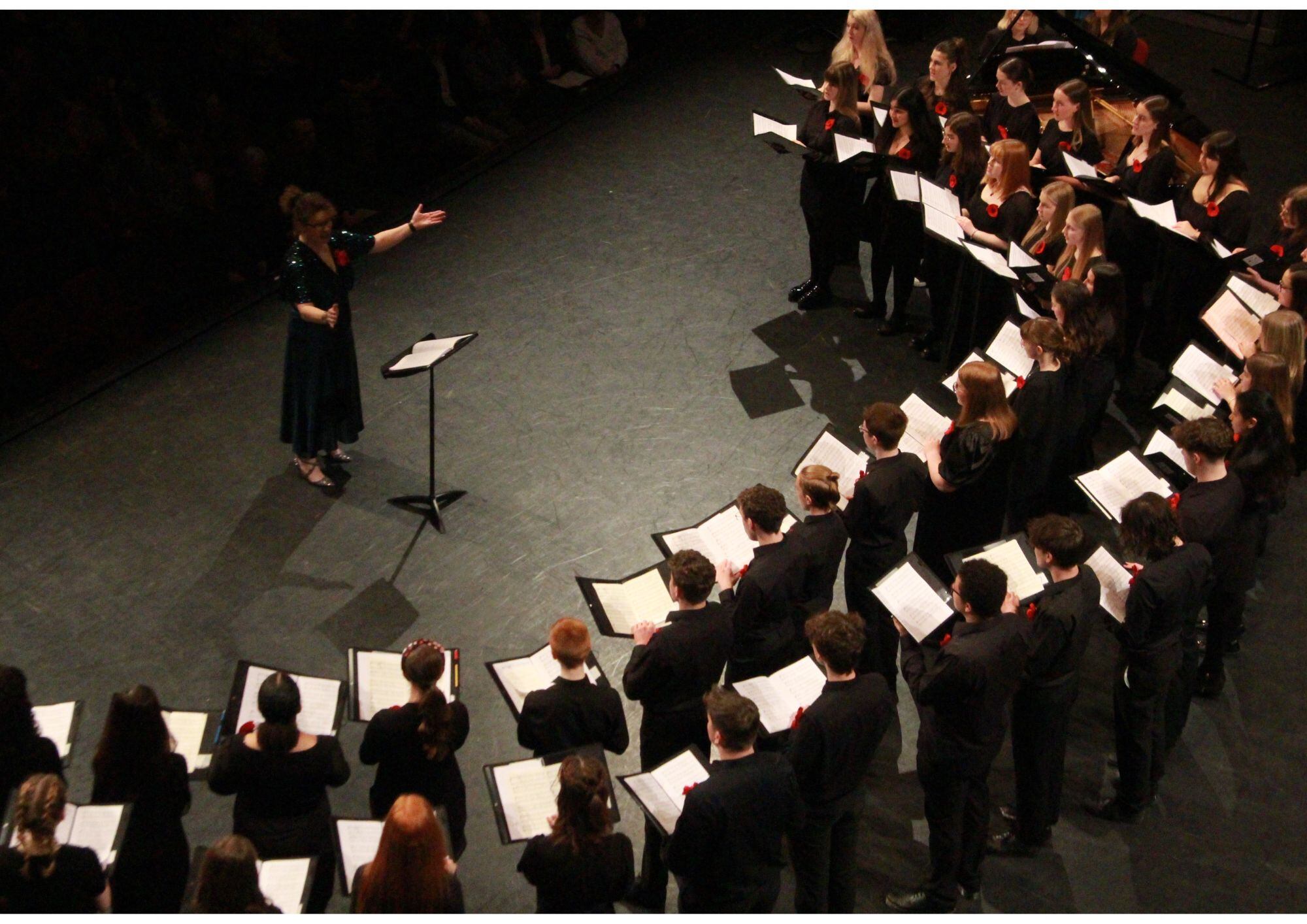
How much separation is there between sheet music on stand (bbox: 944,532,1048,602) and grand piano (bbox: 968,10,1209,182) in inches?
170

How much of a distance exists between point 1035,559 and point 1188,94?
7611mm

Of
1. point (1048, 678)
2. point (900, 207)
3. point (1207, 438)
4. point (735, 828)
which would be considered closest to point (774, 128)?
point (900, 207)

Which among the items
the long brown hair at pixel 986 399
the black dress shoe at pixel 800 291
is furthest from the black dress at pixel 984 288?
the long brown hair at pixel 986 399

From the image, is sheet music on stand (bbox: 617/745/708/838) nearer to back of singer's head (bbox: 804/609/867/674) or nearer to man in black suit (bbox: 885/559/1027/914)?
back of singer's head (bbox: 804/609/867/674)

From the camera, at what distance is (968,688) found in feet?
14.1

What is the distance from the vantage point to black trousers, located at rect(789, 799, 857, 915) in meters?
4.37

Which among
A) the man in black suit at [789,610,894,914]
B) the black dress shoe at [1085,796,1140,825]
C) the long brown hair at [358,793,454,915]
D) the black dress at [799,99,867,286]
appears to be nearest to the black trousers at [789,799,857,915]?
the man in black suit at [789,610,894,914]

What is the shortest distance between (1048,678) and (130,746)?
3.22 metres

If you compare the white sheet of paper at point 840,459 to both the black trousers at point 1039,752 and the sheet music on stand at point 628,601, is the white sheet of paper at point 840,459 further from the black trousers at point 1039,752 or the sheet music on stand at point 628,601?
the black trousers at point 1039,752

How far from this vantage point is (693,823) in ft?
12.6

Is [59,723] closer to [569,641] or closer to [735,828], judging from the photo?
[569,641]

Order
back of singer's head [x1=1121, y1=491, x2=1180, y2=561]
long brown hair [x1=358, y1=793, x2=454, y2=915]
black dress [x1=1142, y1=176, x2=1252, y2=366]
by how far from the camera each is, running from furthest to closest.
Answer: black dress [x1=1142, y1=176, x2=1252, y2=366] → back of singer's head [x1=1121, y1=491, x2=1180, y2=561] → long brown hair [x1=358, y1=793, x2=454, y2=915]

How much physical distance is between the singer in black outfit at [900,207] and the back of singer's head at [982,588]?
3.29 meters

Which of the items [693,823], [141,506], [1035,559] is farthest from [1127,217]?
[141,506]
